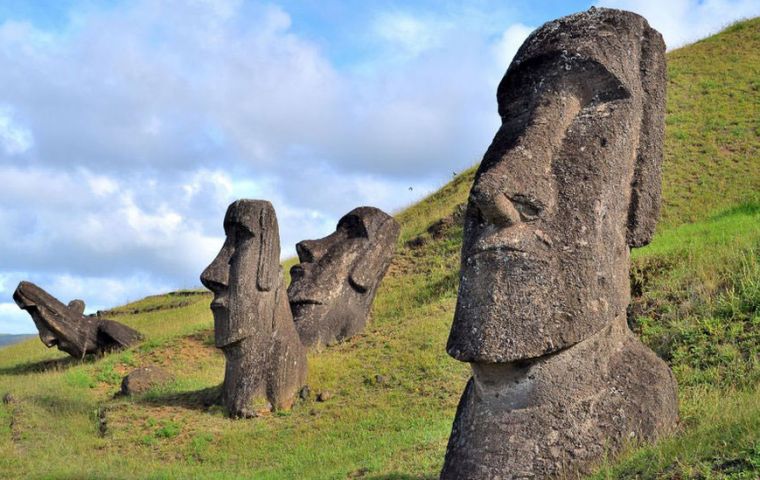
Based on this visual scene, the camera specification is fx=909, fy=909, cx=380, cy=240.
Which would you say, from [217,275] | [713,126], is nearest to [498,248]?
[217,275]

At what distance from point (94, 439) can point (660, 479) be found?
1031cm

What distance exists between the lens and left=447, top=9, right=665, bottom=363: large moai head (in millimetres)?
6242

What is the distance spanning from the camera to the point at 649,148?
7309 mm

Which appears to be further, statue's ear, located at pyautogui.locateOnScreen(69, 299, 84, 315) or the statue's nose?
statue's ear, located at pyautogui.locateOnScreen(69, 299, 84, 315)

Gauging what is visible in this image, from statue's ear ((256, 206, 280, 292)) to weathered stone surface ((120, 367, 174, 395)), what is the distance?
389cm

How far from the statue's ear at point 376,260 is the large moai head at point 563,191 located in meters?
11.6

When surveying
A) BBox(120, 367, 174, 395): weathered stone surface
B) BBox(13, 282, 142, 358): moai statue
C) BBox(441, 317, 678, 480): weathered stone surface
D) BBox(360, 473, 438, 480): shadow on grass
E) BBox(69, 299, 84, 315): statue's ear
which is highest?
BBox(69, 299, 84, 315): statue's ear

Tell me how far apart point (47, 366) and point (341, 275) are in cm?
842

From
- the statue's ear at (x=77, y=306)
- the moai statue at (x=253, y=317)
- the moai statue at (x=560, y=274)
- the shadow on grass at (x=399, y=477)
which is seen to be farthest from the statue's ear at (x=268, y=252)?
the statue's ear at (x=77, y=306)

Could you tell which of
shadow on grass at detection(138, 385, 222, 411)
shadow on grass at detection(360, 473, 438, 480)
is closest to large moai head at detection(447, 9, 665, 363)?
shadow on grass at detection(360, 473, 438, 480)

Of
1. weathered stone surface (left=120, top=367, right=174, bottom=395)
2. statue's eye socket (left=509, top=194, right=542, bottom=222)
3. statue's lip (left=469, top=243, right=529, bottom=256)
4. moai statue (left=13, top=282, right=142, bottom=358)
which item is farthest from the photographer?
moai statue (left=13, top=282, right=142, bottom=358)

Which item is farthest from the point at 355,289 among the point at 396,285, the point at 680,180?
the point at 680,180

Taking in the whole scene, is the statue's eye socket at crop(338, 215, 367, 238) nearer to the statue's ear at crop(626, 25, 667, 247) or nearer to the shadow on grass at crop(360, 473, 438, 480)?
the shadow on grass at crop(360, 473, 438, 480)

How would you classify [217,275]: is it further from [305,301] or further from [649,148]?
[649,148]
